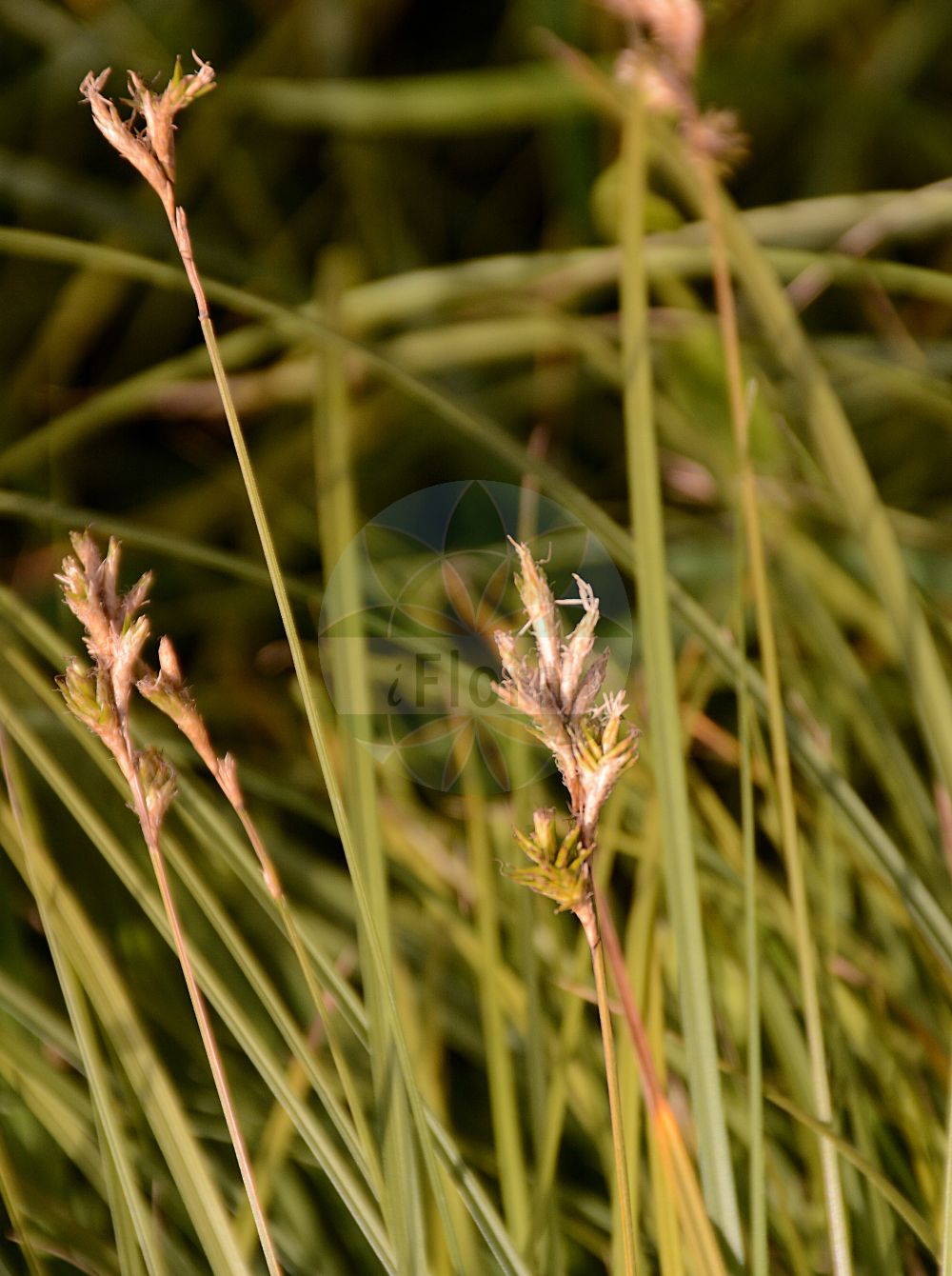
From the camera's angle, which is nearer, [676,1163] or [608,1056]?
[608,1056]

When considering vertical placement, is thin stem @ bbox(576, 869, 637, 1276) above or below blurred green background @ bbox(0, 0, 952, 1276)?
below

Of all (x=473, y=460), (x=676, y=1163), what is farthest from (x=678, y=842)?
(x=473, y=460)

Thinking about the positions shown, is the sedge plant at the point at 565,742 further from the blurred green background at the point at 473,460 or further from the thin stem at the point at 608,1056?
the blurred green background at the point at 473,460

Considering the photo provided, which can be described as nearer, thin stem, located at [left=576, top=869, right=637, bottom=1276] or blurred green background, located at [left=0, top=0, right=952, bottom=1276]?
thin stem, located at [left=576, top=869, right=637, bottom=1276]

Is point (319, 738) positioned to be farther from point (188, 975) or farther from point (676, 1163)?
point (676, 1163)

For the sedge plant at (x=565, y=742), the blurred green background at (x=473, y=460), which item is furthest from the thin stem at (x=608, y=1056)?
the blurred green background at (x=473, y=460)

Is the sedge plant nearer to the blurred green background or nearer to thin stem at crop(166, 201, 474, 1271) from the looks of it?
thin stem at crop(166, 201, 474, 1271)

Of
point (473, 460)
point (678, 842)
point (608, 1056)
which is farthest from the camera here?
point (473, 460)

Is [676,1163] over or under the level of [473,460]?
under

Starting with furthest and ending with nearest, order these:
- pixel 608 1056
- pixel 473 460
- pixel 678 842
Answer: pixel 473 460 → pixel 678 842 → pixel 608 1056

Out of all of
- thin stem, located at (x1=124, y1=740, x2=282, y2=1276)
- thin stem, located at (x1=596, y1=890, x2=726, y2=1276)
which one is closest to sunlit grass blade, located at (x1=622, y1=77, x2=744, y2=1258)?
thin stem, located at (x1=596, y1=890, x2=726, y2=1276)

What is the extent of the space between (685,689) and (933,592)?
0.60 feet

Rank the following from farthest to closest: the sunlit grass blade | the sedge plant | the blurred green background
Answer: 1. the blurred green background
2. the sunlit grass blade
3. the sedge plant

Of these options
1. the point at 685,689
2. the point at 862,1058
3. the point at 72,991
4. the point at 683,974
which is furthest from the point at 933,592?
the point at 72,991
